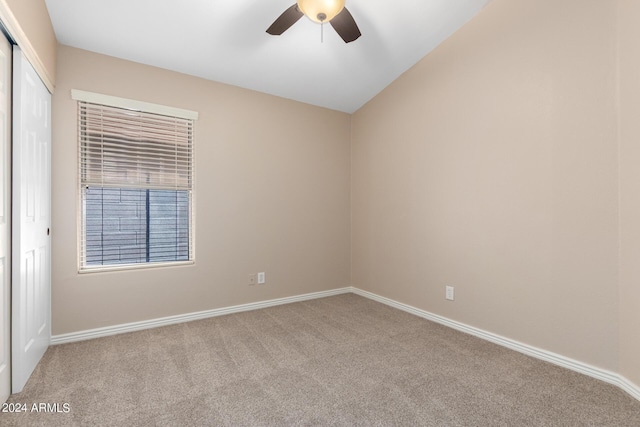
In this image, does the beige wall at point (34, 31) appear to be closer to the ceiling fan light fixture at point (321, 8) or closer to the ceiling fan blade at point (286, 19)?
the ceiling fan blade at point (286, 19)

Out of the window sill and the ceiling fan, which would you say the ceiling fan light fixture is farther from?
the window sill

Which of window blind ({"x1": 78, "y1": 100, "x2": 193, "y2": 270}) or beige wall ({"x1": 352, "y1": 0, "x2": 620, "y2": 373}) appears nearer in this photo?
beige wall ({"x1": 352, "y1": 0, "x2": 620, "y2": 373})

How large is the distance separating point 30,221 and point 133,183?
930mm

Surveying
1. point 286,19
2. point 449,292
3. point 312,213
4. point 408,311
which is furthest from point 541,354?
point 286,19

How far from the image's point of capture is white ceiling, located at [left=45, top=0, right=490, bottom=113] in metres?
2.36

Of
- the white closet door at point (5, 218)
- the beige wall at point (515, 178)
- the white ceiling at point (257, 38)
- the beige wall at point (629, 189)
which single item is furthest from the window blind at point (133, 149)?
the beige wall at point (629, 189)

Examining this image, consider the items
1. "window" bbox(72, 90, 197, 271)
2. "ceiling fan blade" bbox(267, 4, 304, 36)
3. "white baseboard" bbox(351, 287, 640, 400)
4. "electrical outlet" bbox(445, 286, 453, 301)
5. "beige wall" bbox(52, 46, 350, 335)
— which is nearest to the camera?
"white baseboard" bbox(351, 287, 640, 400)

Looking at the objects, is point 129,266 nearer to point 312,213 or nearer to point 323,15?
point 312,213

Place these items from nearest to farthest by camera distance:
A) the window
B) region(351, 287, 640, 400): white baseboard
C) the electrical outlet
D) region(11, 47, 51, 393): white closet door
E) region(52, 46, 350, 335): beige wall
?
region(11, 47, 51, 393): white closet door, region(351, 287, 640, 400): white baseboard, region(52, 46, 350, 335): beige wall, the window, the electrical outlet

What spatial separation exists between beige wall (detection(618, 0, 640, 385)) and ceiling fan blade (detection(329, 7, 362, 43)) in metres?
1.68

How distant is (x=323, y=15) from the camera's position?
196 cm

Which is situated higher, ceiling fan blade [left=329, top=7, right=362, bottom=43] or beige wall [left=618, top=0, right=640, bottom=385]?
ceiling fan blade [left=329, top=7, right=362, bottom=43]

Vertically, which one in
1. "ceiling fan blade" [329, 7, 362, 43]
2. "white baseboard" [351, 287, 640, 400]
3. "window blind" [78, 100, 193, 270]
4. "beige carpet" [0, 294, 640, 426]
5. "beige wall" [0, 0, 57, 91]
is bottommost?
"beige carpet" [0, 294, 640, 426]

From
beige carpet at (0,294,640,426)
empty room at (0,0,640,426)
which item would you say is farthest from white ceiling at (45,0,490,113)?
beige carpet at (0,294,640,426)
